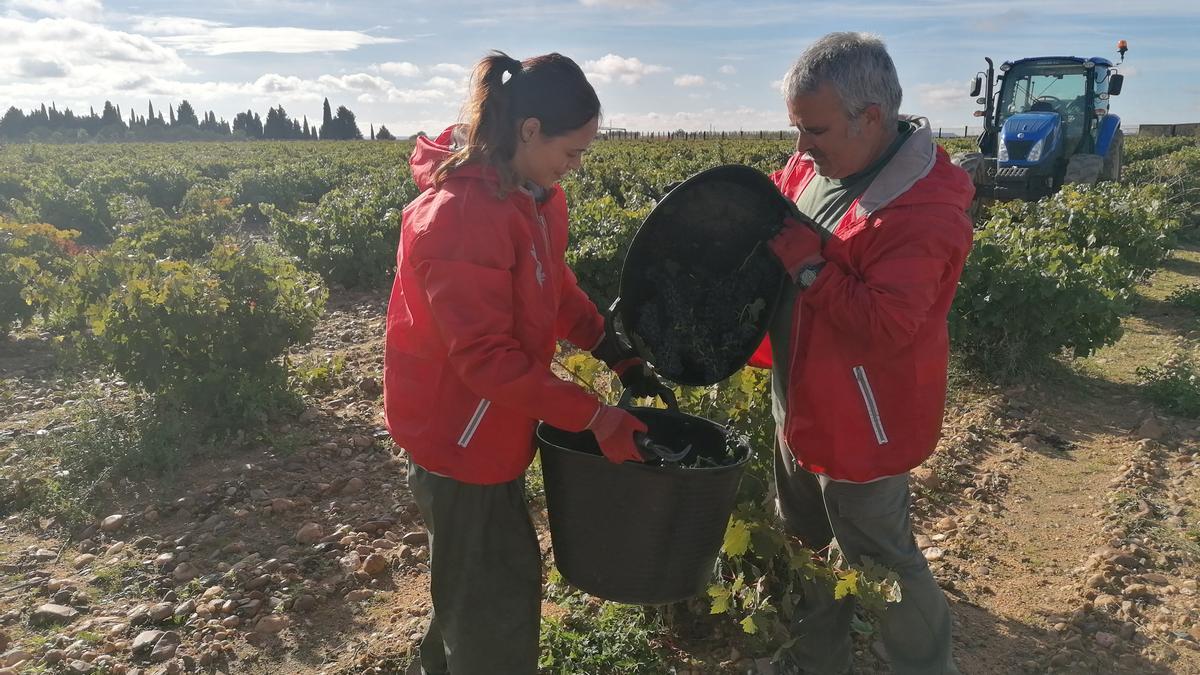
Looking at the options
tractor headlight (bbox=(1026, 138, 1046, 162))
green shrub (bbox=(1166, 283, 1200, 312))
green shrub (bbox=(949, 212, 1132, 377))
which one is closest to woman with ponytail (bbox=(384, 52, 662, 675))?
green shrub (bbox=(949, 212, 1132, 377))

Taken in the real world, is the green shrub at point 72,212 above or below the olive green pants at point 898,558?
above

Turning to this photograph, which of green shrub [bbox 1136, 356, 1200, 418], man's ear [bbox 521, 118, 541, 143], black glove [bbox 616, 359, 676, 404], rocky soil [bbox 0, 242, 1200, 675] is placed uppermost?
man's ear [bbox 521, 118, 541, 143]

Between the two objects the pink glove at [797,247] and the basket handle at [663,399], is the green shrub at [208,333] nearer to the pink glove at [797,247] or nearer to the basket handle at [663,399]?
the basket handle at [663,399]

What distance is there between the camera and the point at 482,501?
6.88 feet

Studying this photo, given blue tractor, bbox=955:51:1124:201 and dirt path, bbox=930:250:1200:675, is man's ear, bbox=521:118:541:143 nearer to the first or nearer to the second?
dirt path, bbox=930:250:1200:675

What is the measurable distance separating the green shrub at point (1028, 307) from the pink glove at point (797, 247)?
167 inches

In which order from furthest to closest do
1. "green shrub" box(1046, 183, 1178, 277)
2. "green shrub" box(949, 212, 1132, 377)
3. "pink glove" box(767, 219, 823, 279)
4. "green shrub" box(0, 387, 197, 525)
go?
"green shrub" box(1046, 183, 1178, 277) < "green shrub" box(949, 212, 1132, 377) < "green shrub" box(0, 387, 197, 525) < "pink glove" box(767, 219, 823, 279)

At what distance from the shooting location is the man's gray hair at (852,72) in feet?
6.50

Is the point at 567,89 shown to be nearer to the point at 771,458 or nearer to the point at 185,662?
the point at 771,458

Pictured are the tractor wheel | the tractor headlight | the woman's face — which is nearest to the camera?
the woman's face

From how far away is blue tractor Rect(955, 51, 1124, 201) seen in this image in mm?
11812

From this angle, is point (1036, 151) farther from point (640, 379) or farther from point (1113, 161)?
point (640, 379)

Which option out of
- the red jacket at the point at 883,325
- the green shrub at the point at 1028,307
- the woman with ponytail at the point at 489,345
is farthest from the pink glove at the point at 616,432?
the green shrub at the point at 1028,307

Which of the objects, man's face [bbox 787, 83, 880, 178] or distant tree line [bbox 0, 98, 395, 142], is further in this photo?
distant tree line [bbox 0, 98, 395, 142]
